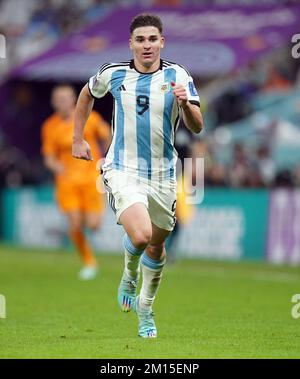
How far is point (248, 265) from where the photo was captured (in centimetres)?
1905

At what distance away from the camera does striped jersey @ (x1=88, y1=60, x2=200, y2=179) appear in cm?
928

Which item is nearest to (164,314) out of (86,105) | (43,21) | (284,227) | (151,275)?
(151,275)

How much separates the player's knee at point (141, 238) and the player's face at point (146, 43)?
142cm

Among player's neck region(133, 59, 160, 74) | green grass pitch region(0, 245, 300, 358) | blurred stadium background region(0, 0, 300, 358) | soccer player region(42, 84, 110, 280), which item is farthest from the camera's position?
soccer player region(42, 84, 110, 280)

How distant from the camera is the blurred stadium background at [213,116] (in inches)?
806

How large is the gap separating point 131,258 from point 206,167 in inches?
490

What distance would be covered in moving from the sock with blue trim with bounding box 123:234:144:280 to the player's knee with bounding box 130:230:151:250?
0.17 m

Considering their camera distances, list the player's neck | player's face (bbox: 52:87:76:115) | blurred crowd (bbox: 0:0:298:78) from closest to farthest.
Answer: the player's neck → player's face (bbox: 52:87:76:115) → blurred crowd (bbox: 0:0:298:78)

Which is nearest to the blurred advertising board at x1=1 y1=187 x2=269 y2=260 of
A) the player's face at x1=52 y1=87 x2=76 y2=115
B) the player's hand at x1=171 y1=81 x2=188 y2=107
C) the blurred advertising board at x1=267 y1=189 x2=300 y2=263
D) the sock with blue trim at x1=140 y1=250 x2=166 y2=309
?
the blurred advertising board at x1=267 y1=189 x2=300 y2=263

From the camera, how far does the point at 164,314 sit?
11.6 m

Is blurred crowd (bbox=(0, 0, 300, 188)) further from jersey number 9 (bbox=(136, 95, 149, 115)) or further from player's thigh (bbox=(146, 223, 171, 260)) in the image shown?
jersey number 9 (bbox=(136, 95, 149, 115))

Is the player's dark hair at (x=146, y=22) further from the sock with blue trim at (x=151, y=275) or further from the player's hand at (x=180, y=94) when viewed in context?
the sock with blue trim at (x=151, y=275)

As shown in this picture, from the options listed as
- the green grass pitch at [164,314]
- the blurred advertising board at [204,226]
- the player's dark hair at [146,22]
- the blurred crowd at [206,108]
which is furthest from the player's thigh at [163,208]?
Answer: the blurred advertising board at [204,226]
